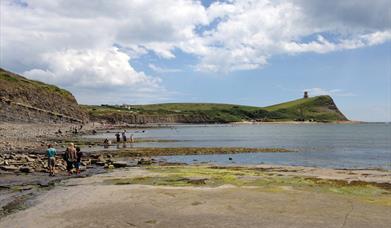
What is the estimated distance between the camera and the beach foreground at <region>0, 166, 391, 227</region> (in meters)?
18.3

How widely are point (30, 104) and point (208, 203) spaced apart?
135 meters

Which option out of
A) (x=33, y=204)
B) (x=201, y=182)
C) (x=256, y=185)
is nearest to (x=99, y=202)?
(x=33, y=204)

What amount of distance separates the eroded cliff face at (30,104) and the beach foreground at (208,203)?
10242 centimetres

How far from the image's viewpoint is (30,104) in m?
144

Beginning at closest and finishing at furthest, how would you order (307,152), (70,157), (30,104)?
(70,157) < (307,152) < (30,104)

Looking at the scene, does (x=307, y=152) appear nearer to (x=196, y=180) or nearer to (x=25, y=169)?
(x=196, y=180)

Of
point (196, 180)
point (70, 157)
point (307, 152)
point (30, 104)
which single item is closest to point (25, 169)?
point (70, 157)

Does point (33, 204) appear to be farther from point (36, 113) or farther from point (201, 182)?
point (36, 113)

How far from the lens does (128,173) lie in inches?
1400

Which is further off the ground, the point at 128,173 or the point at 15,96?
the point at 15,96

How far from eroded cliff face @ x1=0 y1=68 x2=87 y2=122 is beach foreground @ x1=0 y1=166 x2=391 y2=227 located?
102 metres

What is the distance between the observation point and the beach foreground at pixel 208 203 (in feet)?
60.1

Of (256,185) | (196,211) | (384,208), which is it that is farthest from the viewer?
(256,185)

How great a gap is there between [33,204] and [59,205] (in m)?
1.66
